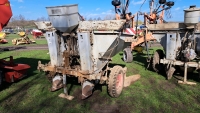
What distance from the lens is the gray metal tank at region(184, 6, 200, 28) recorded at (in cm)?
513

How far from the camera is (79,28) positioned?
4512 millimetres

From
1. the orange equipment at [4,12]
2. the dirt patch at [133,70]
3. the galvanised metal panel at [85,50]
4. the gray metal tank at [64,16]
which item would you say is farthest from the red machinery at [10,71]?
Result: the dirt patch at [133,70]

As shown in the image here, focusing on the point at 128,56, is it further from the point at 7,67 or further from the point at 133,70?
the point at 7,67

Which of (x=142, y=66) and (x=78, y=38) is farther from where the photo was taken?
(x=142, y=66)

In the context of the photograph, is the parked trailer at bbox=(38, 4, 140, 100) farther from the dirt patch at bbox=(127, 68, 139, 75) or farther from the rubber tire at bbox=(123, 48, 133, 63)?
the rubber tire at bbox=(123, 48, 133, 63)

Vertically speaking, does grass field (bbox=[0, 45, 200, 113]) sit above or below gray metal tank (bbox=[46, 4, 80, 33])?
below

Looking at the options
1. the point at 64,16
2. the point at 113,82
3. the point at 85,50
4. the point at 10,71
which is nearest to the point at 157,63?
the point at 113,82

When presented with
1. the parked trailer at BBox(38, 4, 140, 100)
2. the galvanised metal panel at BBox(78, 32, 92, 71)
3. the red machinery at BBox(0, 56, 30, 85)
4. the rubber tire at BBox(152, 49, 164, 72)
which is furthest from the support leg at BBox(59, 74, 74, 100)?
the rubber tire at BBox(152, 49, 164, 72)

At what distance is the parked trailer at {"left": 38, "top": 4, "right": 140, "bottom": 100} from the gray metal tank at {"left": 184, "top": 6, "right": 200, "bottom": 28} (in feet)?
6.44

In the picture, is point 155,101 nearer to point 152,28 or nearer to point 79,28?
point 79,28

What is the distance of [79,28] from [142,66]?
4.26 metres

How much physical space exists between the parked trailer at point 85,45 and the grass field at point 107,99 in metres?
0.29

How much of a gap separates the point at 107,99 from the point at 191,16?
355 cm

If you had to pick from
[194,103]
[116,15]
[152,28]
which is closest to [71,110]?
[194,103]
